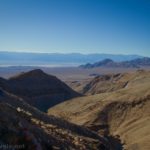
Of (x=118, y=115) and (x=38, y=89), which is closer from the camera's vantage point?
(x=118, y=115)

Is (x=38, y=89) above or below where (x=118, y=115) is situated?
above

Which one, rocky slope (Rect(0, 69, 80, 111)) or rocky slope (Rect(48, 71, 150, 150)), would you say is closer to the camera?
rocky slope (Rect(48, 71, 150, 150))

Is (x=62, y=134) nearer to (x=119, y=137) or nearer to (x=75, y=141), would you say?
(x=75, y=141)

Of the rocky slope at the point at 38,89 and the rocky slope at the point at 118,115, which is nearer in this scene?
the rocky slope at the point at 118,115
